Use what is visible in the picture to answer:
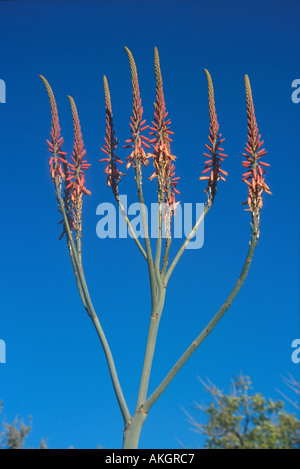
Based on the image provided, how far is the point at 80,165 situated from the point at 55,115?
1.93 feet

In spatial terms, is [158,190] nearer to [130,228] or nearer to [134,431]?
[130,228]

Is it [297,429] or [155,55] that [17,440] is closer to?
[297,429]

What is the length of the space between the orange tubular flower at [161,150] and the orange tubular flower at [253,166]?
0.74 m

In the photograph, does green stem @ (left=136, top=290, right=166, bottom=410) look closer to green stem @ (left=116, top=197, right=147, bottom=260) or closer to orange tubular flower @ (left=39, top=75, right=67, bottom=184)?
green stem @ (left=116, top=197, right=147, bottom=260)

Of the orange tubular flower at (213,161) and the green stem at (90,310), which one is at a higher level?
the orange tubular flower at (213,161)

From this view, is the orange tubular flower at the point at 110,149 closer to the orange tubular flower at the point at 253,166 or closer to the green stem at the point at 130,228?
the green stem at the point at 130,228

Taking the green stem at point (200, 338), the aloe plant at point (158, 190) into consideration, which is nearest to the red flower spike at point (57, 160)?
the aloe plant at point (158, 190)

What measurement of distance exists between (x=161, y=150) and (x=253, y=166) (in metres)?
0.96

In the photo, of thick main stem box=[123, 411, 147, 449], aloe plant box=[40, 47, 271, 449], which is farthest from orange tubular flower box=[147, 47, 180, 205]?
thick main stem box=[123, 411, 147, 449]

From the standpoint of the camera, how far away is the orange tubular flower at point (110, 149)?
5215 mm

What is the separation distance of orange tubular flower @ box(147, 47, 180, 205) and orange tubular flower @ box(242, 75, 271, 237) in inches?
29.1

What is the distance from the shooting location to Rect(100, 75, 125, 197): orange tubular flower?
17.1 ft

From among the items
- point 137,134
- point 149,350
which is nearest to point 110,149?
point 137,134

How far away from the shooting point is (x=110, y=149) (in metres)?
5.30
